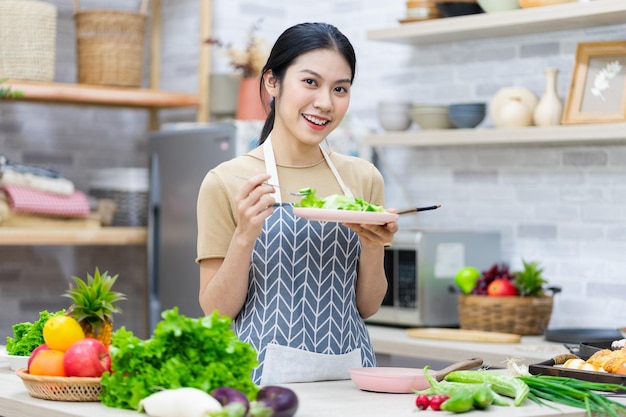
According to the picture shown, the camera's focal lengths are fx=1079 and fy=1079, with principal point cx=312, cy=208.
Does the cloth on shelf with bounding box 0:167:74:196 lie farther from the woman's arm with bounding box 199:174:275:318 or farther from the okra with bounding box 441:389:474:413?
the okra with bounding box 441:389:474:413

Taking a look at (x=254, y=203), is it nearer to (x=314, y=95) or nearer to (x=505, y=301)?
(x=314, y=95)

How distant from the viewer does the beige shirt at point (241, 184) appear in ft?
8.16

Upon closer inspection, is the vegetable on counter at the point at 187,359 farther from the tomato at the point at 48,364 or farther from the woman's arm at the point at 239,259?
the woman's arm at the point at 239,259

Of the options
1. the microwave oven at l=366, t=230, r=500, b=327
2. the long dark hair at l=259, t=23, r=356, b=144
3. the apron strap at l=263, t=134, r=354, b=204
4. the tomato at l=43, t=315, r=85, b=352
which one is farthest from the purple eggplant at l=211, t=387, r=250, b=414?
the microwave oven at l=366, t=230, r=500, b=327

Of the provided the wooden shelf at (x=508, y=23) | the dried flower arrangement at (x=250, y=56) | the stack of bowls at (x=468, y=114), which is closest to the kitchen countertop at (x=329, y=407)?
the wooden shelf at (x=508, y=23)

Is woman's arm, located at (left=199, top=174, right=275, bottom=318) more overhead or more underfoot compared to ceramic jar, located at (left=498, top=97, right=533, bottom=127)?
more underfoot

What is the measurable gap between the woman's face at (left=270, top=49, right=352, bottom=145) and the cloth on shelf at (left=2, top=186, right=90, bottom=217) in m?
2.29

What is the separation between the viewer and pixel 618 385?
2.30 meters

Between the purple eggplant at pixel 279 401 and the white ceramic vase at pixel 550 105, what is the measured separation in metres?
2.60

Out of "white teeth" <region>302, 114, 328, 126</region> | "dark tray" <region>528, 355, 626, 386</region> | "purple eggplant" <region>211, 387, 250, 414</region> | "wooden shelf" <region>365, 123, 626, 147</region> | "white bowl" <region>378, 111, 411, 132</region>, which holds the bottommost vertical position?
"dark tray" <region>528, 355, 626, 386</region>

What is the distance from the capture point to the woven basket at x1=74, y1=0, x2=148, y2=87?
482 centimetres

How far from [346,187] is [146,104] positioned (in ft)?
8.45

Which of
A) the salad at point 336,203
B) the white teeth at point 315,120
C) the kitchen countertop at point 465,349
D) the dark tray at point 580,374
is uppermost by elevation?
the white teeth at point 315,120

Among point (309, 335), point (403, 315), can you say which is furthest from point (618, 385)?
point (403, 315)
